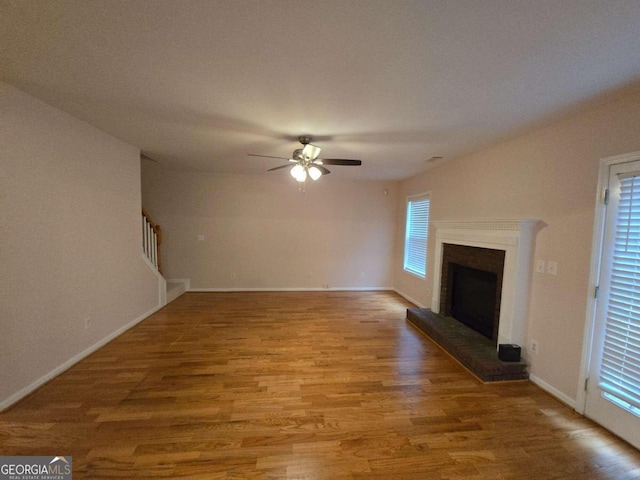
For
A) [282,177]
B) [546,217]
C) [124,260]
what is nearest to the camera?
[546,217]

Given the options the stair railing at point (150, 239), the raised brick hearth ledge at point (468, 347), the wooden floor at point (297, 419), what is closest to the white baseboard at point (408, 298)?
the raised brick hearth ledge at point (468, 347)

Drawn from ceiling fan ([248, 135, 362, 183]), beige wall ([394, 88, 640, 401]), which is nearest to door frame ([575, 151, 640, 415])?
beige wall ([394, 88, 640, 401])

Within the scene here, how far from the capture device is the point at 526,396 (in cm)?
227

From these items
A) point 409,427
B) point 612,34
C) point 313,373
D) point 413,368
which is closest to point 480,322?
point 413,368

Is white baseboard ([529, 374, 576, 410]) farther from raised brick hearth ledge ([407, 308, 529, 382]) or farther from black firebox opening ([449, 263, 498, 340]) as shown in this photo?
black firebox opening ([449, 263, 498, 340])

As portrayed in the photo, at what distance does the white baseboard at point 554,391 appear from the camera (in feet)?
7.04

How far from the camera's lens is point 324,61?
1.55 meters

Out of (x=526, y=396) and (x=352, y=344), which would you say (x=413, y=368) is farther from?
(x=526, y=396)

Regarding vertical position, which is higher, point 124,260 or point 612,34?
point 612,34

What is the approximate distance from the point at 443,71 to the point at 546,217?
1.86m

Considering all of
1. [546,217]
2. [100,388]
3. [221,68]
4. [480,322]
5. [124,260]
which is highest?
[221,68]

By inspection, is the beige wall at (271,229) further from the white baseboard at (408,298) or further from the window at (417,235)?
the window at (417,235)
